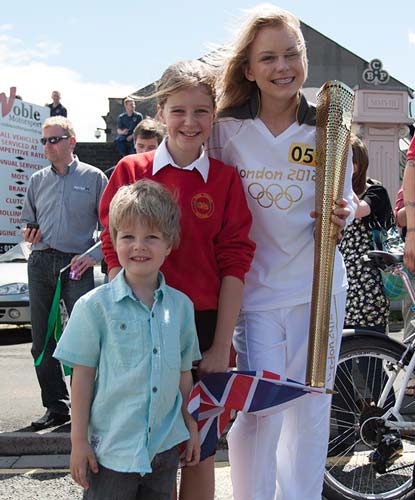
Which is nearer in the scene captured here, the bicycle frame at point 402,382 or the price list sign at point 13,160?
the bicycle frame at point 402,382

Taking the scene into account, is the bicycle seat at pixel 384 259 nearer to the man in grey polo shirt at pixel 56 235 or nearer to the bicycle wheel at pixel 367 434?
the bicycle wheel at pixel 367 434

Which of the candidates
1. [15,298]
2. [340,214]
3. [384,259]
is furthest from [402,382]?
[15,298]

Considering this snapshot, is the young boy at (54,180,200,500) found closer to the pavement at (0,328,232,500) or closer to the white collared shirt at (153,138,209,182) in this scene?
the white collared shirt at (153,138,209,182)

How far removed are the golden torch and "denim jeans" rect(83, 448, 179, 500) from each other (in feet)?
1.93

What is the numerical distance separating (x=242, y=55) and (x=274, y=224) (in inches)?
25.2

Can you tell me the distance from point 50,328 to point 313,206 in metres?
2.08

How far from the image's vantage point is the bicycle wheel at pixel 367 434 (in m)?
3.57

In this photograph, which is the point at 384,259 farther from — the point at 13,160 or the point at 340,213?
the point at 13,160

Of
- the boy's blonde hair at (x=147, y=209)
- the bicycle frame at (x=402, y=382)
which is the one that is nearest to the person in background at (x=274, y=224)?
the boy's blonde hair at (x=147, y=209)

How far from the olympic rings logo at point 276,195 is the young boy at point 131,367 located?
40 cm

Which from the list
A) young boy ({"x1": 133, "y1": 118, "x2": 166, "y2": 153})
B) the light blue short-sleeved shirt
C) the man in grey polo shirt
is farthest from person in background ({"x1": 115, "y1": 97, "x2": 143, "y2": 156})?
the light blue short-sleeved shirt

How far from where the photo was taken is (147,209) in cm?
231

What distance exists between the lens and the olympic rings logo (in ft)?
8.66

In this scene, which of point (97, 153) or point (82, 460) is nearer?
point (82, 460)
